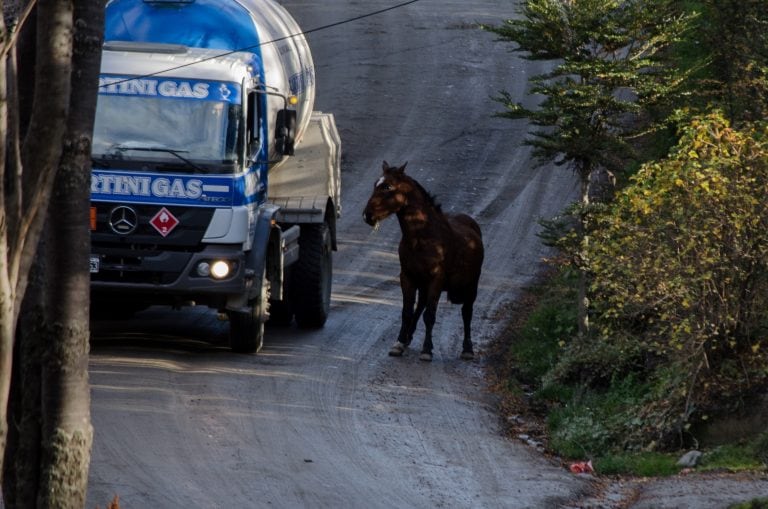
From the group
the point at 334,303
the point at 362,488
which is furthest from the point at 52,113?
the point at 334,303

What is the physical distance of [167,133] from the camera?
1255 centimetres

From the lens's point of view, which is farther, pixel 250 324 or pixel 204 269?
pixel 250 324

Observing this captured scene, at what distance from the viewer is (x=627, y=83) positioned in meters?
13.2

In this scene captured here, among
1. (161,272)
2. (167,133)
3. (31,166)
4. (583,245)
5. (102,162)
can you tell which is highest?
(31,166)

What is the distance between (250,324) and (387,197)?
2.05m

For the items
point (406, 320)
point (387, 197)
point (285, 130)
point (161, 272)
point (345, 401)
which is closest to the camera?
point (345, 401)

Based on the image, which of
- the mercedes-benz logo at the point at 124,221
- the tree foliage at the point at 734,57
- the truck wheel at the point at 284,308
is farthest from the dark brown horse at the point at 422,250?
the tree foliage at the point at 734,57

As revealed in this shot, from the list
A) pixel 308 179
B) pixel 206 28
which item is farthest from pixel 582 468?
pixel 206 28

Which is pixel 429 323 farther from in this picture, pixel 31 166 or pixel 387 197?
pixel 31 166

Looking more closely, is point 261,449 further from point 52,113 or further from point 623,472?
point 52,113

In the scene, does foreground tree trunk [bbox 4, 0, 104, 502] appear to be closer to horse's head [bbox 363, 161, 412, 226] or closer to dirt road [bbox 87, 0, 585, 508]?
dirt road [bbox 87, 0, 585, 508]

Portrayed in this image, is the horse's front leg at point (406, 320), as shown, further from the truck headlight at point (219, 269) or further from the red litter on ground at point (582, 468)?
the red litter on ground at point (582, 468)

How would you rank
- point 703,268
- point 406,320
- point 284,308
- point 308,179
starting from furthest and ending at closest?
point 284,308
point 308,179
point 406,320
point 703,268

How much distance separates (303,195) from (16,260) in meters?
10.0
